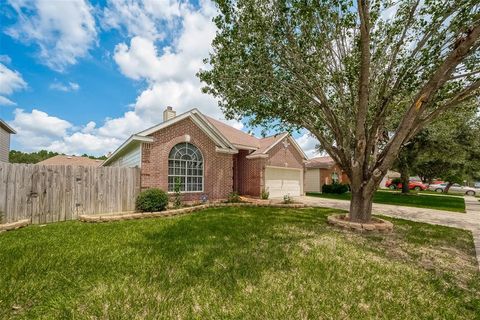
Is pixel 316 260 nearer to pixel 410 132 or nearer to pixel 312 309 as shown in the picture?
pixel 312 309

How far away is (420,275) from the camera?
4105 millimetres

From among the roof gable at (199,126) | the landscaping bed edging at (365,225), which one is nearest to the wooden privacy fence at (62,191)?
the roof gable at (199,126)

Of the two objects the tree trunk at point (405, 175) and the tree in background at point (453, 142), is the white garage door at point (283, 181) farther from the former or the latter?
the tree trunk at point (405, 175)

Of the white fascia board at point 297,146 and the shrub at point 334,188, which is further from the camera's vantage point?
the shrub at point 334,188

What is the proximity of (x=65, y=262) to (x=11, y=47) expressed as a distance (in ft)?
35.0

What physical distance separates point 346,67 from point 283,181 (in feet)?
38.7

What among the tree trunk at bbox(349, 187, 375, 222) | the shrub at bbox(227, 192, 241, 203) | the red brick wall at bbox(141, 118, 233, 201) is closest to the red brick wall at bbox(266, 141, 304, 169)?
the shrub at bbox(227, 192, 241, 203)

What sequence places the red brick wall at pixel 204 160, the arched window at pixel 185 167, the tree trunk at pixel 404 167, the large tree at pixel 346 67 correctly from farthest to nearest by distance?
1. the tree trunk at pixel 404 167
2. the arched window at pixel 185 167
3. the red brick wall at pixel 204 160
4. the large tree at pixel 346 67

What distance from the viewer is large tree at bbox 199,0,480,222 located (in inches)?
254

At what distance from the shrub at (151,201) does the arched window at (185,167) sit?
1.34m

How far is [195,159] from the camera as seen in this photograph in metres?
12.4

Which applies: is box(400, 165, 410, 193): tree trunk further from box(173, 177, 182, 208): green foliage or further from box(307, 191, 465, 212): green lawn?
box(173, 177, 182, 208): green foliage

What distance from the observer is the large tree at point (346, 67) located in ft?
21.2

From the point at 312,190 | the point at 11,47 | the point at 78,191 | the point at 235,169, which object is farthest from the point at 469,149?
the point at 11,47
